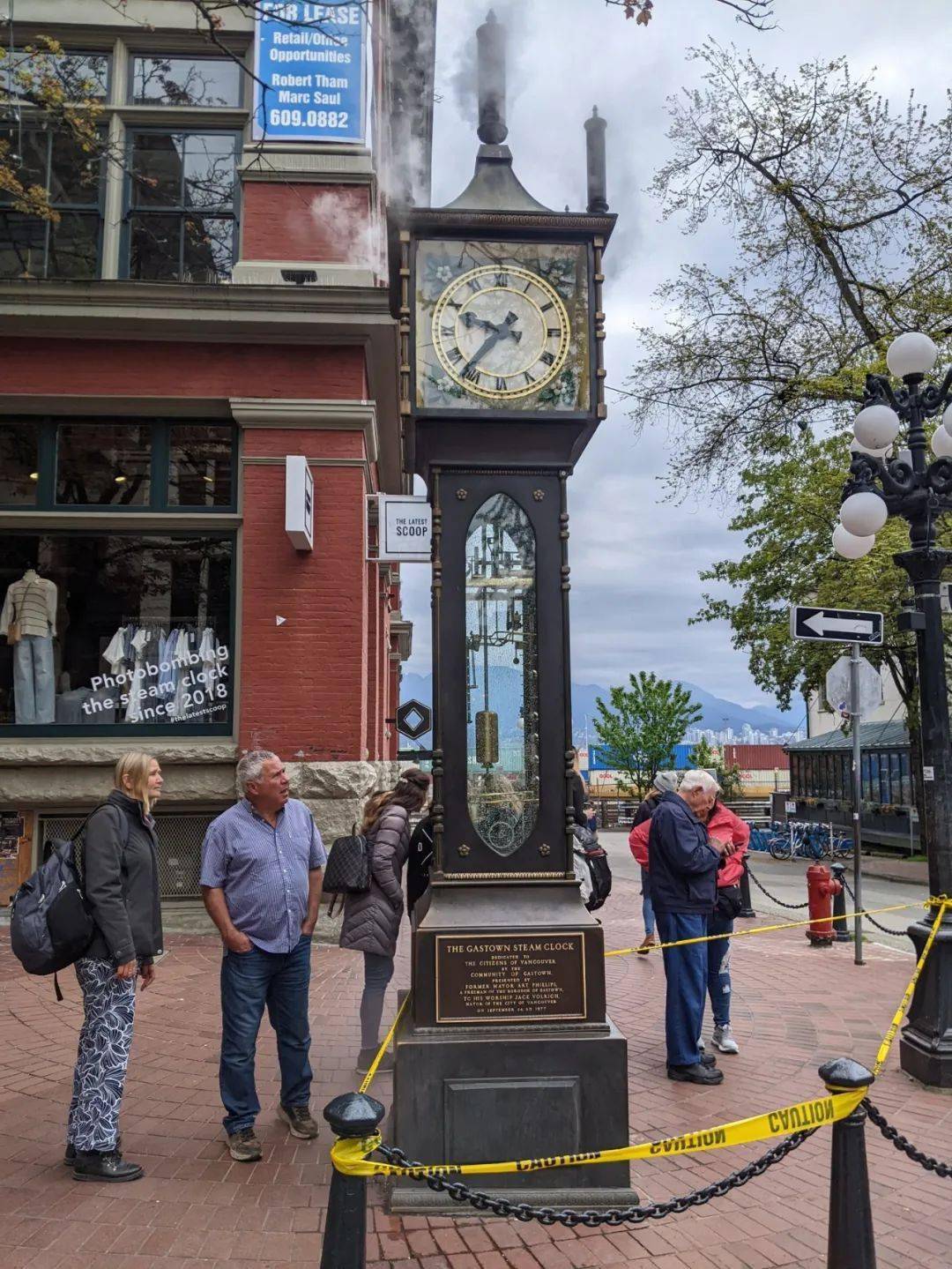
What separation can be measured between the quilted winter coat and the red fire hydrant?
6.27 metres

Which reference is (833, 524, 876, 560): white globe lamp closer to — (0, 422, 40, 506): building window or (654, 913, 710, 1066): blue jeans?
(654, 913, 710, 1066): blue jeans

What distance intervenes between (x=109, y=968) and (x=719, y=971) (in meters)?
3.92

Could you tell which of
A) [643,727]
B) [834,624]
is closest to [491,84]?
[834,624]

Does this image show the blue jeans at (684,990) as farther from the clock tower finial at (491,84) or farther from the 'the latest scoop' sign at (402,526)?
the 'the latest scoop' sign at (402,526)

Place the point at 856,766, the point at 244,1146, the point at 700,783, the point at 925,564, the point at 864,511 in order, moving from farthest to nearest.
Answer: the point at 856,766 → the point at 864,511 → the point at 925,564 → the point at 700,783 → the point at 244,1146

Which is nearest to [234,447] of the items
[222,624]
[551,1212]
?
[222,624]

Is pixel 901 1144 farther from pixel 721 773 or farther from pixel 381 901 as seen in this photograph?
pixel 721 773

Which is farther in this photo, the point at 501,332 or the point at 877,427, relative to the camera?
the point at 877,427

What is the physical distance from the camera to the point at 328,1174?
432 centimetres

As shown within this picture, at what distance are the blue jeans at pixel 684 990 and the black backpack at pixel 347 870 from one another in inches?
74.3

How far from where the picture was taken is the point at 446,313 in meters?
4.80

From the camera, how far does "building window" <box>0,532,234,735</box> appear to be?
10727 mm

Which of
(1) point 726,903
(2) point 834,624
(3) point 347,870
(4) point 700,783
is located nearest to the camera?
(3) point 347,870

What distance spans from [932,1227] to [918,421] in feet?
17.9
